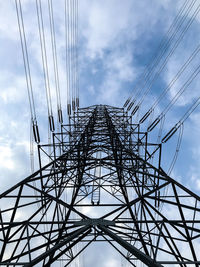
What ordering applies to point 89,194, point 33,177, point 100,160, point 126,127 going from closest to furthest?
point 33,177 < point 100,160 < point 89,194 < point 126,127

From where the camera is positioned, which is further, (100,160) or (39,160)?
(39,160)

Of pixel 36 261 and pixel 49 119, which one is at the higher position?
pixel 49 119

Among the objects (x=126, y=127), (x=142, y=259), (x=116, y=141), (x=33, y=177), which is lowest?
(x=142, y=259)

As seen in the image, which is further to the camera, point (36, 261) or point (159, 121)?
point (159, 121)

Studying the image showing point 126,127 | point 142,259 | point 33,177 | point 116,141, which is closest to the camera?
point 142,259

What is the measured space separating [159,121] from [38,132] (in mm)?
6439

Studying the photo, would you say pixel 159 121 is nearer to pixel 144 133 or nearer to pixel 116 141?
pixel 144 133

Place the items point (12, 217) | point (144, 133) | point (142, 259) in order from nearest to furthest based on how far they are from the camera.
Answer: point (142, 259), point (12, 217), point (144, 133)

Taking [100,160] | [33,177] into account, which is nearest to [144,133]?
[100,160]

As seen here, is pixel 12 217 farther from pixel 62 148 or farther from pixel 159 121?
pixel 159 121

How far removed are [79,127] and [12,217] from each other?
28.6 ft

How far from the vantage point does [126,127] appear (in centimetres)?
1438

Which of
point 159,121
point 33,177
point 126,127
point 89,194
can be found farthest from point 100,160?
point 126,127

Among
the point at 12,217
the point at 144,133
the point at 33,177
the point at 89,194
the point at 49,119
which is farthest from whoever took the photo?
the point at 144,133
